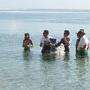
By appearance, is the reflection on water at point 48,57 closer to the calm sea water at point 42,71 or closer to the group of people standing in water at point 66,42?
the calm sea water at point 42,71

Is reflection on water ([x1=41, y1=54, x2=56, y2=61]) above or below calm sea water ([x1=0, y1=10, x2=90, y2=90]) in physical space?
above

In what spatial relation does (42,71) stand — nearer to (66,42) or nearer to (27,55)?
(66,42)

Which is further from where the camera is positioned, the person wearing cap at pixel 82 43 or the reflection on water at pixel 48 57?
the reflection on water at pixel 48 57

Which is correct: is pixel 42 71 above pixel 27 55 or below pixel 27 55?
below

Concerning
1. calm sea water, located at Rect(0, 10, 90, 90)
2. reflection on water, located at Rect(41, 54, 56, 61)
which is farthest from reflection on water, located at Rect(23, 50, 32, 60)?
reflection on water, located at Rect(41, 54, 56, 61)

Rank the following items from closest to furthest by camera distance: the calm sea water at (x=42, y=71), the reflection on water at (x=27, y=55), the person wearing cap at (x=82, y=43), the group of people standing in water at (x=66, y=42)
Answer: the calm sea water at (x=42, y=71) < the person wearing cap at (x=82, y=43) < the group of people standing in water at (x=66, y=42) < the reflection on water at (x=27, y=55)

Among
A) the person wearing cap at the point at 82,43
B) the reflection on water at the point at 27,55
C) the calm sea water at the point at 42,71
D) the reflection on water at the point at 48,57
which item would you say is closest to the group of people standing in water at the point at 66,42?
the person wearing cap at the point at 82,43

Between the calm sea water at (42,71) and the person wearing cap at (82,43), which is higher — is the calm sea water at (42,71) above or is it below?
below

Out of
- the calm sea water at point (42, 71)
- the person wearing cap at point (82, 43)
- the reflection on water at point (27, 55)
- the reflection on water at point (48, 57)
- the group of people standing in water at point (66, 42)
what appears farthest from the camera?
the reflection on water at point (27, 55)

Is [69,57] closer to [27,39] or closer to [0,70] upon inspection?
[27,39]

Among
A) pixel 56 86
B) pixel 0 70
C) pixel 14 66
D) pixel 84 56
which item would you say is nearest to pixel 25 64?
pixel 14 66

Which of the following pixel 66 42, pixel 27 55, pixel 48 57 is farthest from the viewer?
pixel 27 55

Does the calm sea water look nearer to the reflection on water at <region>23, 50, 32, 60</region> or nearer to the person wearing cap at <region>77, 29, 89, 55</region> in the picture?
the reflection on water at <region>23, 50, 32, 60</region>

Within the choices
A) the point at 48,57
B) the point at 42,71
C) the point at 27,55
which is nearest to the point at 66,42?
the point at 48,57
